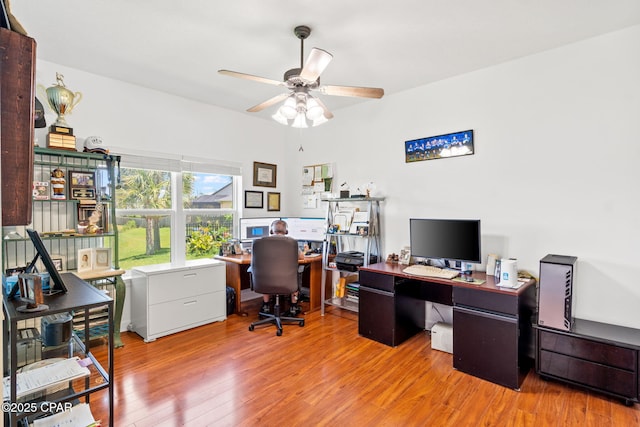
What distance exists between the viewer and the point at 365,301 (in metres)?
3.26

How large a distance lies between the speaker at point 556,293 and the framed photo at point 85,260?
3.73 meters

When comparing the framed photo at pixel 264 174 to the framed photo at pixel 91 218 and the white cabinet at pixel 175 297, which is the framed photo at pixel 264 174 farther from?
the framed photo at pixel 91 218

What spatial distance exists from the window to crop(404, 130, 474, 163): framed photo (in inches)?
89.2

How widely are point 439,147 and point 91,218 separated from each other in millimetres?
3448

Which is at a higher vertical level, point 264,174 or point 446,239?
point 264,174

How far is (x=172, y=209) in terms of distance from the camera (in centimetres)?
383

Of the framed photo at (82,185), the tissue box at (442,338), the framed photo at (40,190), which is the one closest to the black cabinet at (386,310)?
the tissue box at (442,338)

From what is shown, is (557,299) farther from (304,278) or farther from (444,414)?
(304,278)

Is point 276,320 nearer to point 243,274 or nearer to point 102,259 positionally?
point 243,274

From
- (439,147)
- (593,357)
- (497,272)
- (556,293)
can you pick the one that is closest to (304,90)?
Result: (439,147)

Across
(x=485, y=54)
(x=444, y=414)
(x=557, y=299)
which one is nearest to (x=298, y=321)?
(x=444, y=414)

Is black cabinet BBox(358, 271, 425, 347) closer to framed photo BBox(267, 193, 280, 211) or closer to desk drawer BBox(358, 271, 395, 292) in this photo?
desk drawer BBox(358, 271, 395, 292)

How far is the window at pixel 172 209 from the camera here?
3514 millimetres

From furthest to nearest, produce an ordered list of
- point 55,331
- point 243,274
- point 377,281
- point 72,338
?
point 243,274 < point 377,281 < point 72,338 < point 55,331
